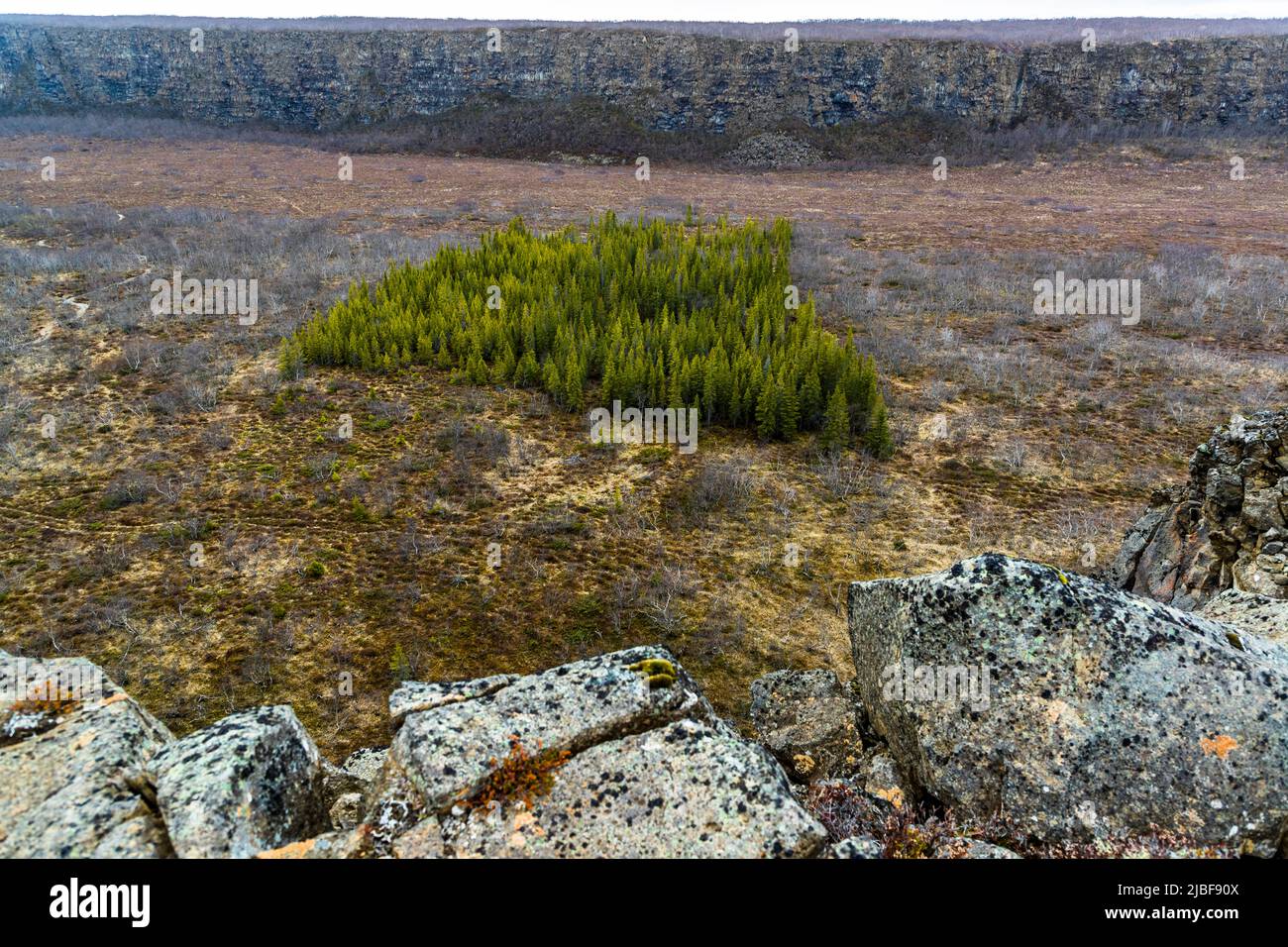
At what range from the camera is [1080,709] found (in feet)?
12.0

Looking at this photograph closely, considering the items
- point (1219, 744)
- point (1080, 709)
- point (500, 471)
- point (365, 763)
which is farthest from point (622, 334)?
point (1219, 744)

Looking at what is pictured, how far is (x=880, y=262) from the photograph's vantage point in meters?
21.3

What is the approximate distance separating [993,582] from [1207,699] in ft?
3.39

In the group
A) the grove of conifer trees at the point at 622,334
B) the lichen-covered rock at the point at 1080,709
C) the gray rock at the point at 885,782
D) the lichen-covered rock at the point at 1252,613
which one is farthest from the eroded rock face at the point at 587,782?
the grove of conifer trees at the point at 622,334

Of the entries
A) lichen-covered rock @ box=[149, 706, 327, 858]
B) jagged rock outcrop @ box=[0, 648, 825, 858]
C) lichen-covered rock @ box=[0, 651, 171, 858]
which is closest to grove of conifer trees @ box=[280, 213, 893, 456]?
jagged rock outcrop @ box=[0, 648, 825, 858]

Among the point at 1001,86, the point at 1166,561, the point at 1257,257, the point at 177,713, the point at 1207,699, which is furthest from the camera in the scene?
the point at 1001,86

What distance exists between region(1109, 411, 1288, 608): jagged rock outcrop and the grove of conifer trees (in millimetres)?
4266

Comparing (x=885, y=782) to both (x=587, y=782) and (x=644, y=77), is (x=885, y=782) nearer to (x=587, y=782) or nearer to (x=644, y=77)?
(x=587, y=782)

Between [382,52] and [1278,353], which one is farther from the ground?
[382,52]

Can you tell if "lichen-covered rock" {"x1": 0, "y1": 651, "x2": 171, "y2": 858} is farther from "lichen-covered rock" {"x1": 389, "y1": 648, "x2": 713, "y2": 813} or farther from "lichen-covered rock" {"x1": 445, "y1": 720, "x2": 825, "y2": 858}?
"lichen-covered rock" {"x1": 445, "y1": 720, "x2": 825, "y2": 858}

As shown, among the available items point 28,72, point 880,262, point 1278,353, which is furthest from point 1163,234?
point 28,72

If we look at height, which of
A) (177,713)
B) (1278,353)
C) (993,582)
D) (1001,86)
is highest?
(1001,86)

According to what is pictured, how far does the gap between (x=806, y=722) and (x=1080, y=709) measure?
188 cm

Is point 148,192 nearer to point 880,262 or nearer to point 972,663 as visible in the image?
point 880,262
